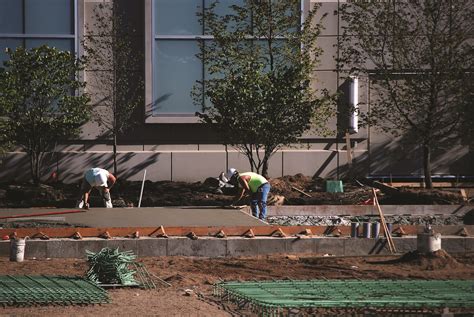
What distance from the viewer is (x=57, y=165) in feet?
91.0

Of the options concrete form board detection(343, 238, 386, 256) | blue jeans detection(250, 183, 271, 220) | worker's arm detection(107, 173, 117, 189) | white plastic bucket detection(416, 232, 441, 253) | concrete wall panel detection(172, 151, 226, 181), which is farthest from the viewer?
concrete wall panel detection(172, 151, 226, 181)

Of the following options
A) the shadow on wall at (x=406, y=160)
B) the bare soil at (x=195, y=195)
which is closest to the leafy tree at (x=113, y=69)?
the bare soil at (x=195, y=195)

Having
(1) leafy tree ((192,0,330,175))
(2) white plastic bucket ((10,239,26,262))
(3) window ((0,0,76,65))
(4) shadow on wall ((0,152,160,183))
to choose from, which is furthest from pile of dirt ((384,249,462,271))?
(3) window ((0,0,76,65))

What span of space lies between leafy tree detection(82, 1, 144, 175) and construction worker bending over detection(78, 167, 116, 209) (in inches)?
237

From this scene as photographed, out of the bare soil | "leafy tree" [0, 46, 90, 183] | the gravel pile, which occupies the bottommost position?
the gravel pile

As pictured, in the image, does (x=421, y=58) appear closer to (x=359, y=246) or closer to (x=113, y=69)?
(x=113, y=69)

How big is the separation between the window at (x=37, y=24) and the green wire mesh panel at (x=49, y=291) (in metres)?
16.4

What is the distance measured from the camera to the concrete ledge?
1552 cm

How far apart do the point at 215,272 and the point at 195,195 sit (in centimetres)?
1041

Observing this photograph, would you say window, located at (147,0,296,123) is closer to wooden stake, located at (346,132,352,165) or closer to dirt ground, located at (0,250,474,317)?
wooden stake, located at (346,132,352,165)

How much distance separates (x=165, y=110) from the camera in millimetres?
28359

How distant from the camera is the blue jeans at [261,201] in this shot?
64.6ft

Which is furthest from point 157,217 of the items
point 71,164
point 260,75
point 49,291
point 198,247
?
point 71,164

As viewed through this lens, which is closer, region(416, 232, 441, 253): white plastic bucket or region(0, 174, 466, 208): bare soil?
region(416, 232, 441, 253): white plastic bucket
